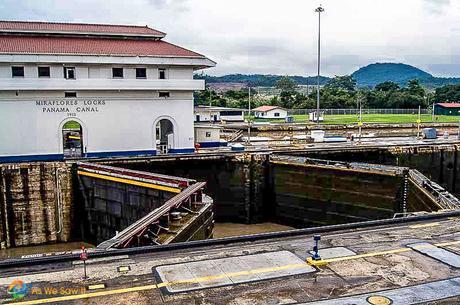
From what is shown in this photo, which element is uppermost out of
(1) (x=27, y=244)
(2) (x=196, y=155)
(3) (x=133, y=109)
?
(3) (x=133, y=109)

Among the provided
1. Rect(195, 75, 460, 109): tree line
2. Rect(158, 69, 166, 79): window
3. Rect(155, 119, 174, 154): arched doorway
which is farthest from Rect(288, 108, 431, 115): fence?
Rect(158, 69, 166, 79): window

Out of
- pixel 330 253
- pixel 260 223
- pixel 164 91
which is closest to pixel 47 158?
pixel 164 91

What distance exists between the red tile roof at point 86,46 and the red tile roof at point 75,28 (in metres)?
0.59

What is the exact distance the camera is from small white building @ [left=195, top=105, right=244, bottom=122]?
6738 cm

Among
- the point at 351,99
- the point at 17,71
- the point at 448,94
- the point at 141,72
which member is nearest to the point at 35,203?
the point at 17,71

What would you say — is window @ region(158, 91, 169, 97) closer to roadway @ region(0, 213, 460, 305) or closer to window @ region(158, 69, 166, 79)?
window @ region(158, 69, 166, 79)

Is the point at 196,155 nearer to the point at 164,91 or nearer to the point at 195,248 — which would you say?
the point at 164,91

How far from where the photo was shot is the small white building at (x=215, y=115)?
67.4 meters

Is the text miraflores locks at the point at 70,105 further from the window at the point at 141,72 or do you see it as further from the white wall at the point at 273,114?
the white wall at the point at 273,114

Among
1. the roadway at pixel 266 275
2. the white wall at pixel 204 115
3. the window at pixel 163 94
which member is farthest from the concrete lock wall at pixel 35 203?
the white wall at pixel 204 115

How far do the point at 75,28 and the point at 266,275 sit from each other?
101ft

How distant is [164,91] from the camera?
3519 centimetres

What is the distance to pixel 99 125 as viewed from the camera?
3356cm

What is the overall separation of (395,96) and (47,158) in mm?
98628
